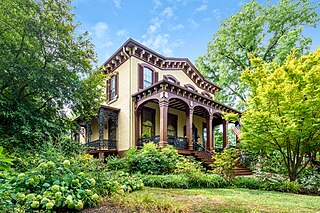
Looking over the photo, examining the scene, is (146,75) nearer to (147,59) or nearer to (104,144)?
(147,59)

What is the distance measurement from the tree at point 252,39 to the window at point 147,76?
9485 mm

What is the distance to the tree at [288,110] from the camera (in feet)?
28.0

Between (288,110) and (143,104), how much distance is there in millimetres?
7647

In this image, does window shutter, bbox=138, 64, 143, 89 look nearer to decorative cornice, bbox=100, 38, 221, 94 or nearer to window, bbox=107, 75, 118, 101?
decorative cornice, bbox=100, 38, 221, 94

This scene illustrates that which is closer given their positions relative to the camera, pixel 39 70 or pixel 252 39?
pixel 39 70

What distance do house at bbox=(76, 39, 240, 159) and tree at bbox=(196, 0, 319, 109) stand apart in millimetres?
6936

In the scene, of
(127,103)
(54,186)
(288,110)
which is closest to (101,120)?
(127,103)

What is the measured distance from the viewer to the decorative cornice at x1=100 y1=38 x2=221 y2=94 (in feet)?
46.2

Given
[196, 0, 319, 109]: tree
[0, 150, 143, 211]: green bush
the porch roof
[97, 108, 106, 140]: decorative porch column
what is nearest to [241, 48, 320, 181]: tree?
the porch roof

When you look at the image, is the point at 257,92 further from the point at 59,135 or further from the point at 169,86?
the point at 59,135

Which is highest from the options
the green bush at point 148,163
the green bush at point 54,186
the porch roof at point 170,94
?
the porch roof at point 170,94

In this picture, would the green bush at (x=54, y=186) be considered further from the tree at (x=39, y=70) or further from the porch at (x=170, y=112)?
the porch at (x=170, y=112)

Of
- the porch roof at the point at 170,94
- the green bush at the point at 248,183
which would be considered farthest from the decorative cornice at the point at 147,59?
the green bush at the point at 248,183

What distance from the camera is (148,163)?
985 cm
